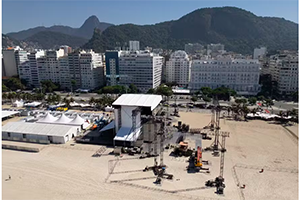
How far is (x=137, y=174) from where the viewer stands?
17891mm

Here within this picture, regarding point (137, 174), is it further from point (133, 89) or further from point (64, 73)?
point (64, 73)

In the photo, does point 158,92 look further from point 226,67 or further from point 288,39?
point 288,39

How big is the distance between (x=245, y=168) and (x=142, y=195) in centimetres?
942

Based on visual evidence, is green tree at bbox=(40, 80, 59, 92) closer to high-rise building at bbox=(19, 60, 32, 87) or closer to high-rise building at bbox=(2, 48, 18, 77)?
high-rise building at bbox=(19, 60, 32, 87)

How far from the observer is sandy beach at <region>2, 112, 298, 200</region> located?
1553cm

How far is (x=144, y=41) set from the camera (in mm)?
163500

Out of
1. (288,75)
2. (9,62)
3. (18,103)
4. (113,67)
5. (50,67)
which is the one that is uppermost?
(9,62)

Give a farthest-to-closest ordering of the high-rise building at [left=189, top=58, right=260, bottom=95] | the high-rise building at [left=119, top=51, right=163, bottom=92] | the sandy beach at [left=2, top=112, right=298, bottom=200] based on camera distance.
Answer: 1. the high-rise building at [left=119, top=51, right=163, bottom=92]
2. the high-rise building at [left=189, top=58, right=260, bottom=95]
3. the sandy beach at [left=2, top=112, right=298, bottom=200]

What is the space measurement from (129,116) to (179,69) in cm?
4072

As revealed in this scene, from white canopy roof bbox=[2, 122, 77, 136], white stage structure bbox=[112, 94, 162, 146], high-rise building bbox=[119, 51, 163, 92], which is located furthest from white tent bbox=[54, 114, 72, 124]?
high-rise building bbox=[119, 51, 163, 92]

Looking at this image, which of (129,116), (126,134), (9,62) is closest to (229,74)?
(129,116)

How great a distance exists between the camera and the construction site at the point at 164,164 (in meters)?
15.8

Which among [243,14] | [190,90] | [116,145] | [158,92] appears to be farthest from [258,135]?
[243,14]

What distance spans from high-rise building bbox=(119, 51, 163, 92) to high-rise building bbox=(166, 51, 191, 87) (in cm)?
682
